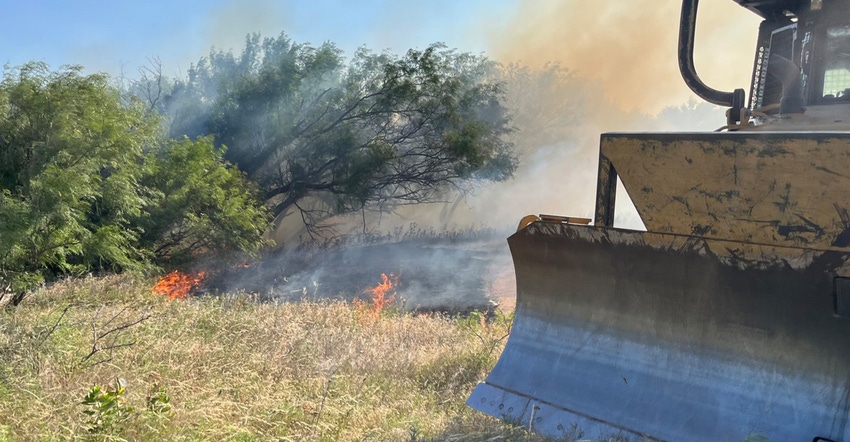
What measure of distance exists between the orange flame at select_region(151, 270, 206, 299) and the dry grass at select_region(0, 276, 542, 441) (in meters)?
3.13

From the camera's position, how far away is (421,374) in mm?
5648

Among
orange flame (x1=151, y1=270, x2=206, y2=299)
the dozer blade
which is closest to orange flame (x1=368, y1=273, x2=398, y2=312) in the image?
orange flame (x1=151, y1=270, x2=206, y2=299)

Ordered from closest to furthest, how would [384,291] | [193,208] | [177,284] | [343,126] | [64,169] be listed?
1. [64,169]
2. [177,284]
3. [193,208]
4. [384,291]
5. [343,126]

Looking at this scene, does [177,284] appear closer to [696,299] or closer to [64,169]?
[64,169]

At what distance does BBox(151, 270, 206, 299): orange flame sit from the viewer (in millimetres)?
10516

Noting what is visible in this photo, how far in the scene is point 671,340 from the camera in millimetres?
3629

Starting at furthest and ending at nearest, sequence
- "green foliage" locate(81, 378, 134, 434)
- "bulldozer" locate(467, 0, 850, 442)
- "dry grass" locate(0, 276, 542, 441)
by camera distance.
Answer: "dry grass" locate(0, 276, 542, 441) < "green foliage" locate(81, 378, 134, 434) < "bulldozer" locate(467, 0, 850, 442)

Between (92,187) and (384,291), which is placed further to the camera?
(384,291)

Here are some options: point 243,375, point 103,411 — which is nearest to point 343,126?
point 243,375

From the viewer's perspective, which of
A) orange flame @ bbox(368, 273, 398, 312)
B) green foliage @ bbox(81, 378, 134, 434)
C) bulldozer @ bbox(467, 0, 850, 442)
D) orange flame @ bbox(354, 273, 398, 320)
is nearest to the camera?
bulldozer @ bbox(467, 0, 850, 442)

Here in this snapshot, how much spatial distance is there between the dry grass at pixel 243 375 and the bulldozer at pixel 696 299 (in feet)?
1.56

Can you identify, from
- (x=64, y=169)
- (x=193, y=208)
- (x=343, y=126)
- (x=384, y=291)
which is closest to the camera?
(x=64, y=169)

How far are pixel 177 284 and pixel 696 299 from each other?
9515mm

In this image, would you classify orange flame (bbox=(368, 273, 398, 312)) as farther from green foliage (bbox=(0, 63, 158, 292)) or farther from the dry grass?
the dry grass
